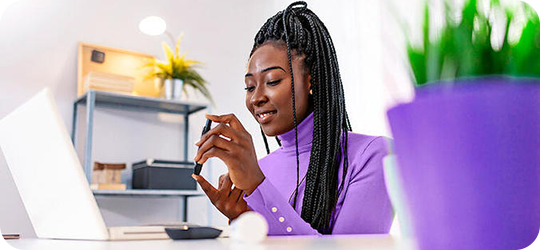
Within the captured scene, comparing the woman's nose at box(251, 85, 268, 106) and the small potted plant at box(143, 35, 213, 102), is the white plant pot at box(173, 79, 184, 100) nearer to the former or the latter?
the small potted plant at box(143, 35, 213, 102)

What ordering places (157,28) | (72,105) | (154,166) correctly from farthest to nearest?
(157,28)
(72,105)
(154,166)

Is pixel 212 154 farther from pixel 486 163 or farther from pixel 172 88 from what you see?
pixel 172 88

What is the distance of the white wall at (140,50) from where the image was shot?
100.0 inches

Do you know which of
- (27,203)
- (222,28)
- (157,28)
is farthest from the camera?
(222,28)

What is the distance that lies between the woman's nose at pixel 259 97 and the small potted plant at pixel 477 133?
1.08 metres

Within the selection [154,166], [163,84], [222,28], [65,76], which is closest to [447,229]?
[154,166]

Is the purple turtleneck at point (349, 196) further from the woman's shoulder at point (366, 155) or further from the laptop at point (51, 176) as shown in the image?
the laptop at point (51, 176)

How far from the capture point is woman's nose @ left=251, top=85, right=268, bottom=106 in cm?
132

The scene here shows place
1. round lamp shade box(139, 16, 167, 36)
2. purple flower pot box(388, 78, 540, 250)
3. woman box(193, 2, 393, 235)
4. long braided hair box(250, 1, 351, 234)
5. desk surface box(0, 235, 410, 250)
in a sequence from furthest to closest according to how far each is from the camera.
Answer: round lamp shade box(139, 16, 167, 36) < long braided hair box(250, 1, 351, 234) < woman box(193, 2, 393, 235) < desk surface box(0, 235, 410, 250) < purple flower pot box(388, 78, 540, 250)

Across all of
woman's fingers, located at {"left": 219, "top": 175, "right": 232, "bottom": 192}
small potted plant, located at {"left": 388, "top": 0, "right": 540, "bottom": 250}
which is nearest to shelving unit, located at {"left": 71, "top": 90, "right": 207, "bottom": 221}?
woman's fingers, located at {"left": 219, "top": 175, "right": 232, "bottom": 192}

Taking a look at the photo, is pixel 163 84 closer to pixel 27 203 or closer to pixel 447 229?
pixel 27 203

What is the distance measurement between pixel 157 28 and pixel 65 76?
23.0 inches

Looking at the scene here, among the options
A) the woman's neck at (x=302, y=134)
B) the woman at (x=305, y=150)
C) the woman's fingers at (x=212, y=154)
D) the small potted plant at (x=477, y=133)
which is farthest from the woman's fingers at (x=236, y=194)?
the small potted plant at (x=477, y=133)

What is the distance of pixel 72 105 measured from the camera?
2.62 m
